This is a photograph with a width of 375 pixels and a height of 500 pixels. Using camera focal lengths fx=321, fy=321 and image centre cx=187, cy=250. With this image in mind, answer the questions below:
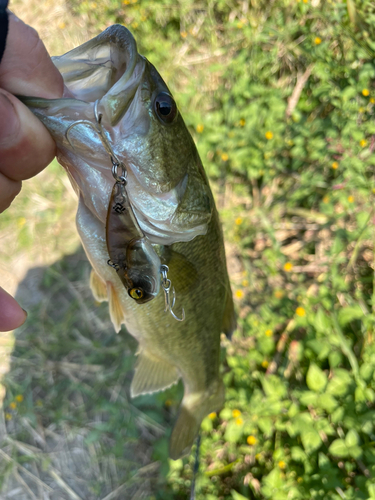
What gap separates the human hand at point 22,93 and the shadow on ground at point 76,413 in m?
2.05

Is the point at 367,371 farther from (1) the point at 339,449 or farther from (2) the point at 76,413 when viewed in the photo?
(2) the point at 76,413

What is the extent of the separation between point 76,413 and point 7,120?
104 inches

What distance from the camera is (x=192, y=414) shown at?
1.84 m

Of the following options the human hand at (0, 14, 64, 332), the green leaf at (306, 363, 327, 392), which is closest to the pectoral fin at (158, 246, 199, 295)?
the human hand at (0, 14, 64, 332)

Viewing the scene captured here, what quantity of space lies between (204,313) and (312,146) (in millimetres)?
1682

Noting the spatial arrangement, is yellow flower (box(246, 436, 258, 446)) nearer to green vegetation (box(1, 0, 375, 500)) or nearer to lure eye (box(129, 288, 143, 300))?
green vegetation (box(1, 0, 375, 500))

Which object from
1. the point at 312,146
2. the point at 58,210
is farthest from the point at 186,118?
the point at 58,210

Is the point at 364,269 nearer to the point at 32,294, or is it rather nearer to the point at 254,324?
the point at 254,324

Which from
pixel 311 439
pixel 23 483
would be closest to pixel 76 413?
pixel 23 483

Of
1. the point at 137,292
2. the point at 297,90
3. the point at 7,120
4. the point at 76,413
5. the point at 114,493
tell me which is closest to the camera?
the point at 7,120

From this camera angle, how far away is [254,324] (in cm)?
239

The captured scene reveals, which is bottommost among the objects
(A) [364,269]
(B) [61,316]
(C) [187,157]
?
(B) [61,316]

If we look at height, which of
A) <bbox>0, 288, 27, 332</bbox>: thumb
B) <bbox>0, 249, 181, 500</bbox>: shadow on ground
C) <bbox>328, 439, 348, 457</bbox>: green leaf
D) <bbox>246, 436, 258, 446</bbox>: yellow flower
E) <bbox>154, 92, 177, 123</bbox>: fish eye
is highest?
<bbox>154, 92, 177, 123</bbox>: fish eye

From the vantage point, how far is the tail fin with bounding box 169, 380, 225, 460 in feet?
5.79
